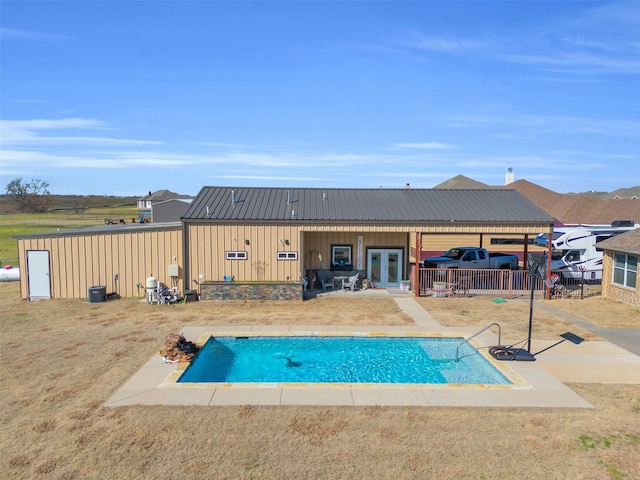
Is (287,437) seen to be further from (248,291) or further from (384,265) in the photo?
(384,265)

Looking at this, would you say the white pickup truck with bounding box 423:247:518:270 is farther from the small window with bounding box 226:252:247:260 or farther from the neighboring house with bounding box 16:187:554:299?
the small window with bounding box 226:252:247:260

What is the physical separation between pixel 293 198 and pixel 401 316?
837cm

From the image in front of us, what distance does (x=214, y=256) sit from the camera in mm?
19109

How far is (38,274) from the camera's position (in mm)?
18625

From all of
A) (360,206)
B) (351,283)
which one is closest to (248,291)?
(351,283)

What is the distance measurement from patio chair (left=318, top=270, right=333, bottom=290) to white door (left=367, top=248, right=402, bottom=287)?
201cm

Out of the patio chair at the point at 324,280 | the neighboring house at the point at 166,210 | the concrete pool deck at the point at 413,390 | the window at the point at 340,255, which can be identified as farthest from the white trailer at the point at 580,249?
the neighboring house at the point at 166,210

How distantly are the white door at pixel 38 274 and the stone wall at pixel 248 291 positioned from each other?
6.41 meters

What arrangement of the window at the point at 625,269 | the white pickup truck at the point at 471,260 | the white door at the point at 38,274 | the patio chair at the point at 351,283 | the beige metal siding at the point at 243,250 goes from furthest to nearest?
the white pickup truck at the point at 471,260, the patio chair at the point at 351,283, the beige metal siding at the point at 243,250, the white door at the point at 38,274, the window at the point at 625,269

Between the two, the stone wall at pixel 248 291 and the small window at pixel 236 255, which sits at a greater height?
the small window at pixel 236 255

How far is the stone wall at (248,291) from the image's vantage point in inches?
733

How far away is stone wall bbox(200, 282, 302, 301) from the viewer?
18.6 metres

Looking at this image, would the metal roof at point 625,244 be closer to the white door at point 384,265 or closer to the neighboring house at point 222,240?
the neighboring house at point 222,240

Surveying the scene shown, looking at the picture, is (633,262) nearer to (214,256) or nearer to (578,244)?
(578,244)
